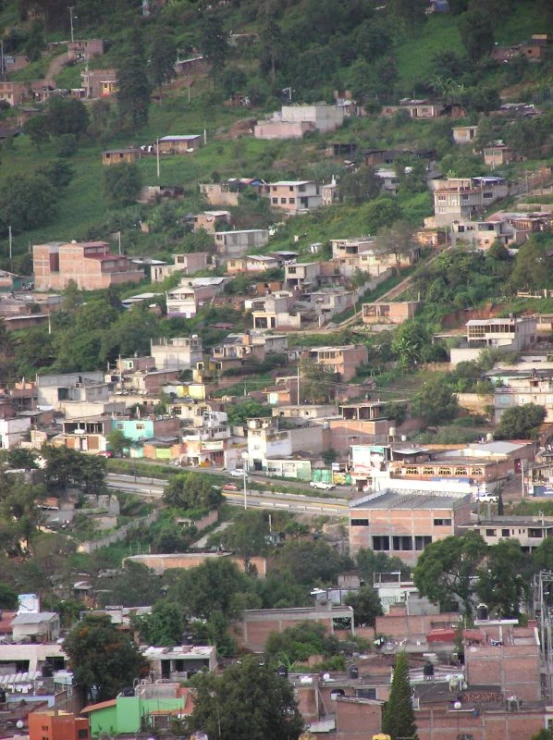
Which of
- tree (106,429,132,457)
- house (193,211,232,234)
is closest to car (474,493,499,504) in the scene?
tree (106,429,132,457)

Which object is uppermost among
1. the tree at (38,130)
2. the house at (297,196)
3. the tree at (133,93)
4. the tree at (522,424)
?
the tree at (133,93)

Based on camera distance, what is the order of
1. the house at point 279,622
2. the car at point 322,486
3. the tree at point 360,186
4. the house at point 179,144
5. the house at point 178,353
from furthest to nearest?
the house at point 179,144 → the tree at point 360,186 → the house at point 178,353 → the car at point 322,486 → the house at point 279,622

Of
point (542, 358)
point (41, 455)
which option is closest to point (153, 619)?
point (41, 455)

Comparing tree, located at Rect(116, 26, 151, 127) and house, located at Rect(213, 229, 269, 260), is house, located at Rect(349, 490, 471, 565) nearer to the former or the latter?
house, located at Rect(213, 229, 269, 260)

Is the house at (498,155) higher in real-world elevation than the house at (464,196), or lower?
higher

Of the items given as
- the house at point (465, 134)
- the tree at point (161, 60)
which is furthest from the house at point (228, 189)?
the tree at point (161, 60)

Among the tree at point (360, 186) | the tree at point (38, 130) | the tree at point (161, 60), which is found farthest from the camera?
the tree at point (161, 60)

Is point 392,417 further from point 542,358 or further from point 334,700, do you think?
point 334,700

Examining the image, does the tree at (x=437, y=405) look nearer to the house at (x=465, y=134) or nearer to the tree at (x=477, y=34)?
the house at (x=465, y=134)

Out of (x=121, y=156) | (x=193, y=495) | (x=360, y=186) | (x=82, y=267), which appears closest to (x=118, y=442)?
(x=193, y=495)
